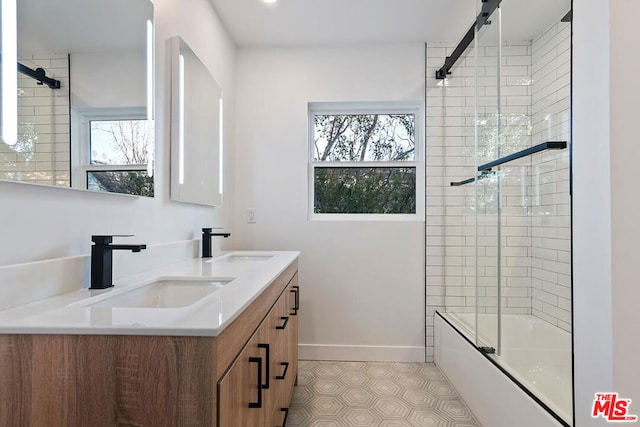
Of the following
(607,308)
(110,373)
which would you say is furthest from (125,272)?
(607,308)

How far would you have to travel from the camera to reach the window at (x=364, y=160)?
2.83 metres

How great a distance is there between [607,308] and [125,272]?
1.56m

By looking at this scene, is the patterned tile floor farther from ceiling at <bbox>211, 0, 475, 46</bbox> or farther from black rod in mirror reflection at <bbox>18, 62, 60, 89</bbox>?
ceiling at <bbox>211, 0, 475, 46</bbox>

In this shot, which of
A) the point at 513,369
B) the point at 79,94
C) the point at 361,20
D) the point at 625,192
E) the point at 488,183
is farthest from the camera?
the point at 361,20

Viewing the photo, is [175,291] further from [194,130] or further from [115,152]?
[194,130]

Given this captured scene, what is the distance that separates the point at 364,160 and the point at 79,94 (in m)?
2.11

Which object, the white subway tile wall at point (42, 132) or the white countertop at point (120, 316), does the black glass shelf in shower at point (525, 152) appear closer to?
the white countertop at point (120, 316)

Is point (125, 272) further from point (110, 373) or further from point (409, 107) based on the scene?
point (409, 107)

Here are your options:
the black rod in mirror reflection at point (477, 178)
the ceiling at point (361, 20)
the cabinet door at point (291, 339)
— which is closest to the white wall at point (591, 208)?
the black rod in mirror reflection at point (477, 178)

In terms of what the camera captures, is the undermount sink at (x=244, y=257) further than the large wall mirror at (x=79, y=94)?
Yes

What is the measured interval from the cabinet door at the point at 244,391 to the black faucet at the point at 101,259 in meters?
0.49

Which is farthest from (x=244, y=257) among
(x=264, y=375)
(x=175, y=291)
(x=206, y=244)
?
(x=264, y=375)

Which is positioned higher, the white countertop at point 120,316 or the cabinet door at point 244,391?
the white countertop at point 120,316

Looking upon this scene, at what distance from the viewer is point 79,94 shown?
109cm
